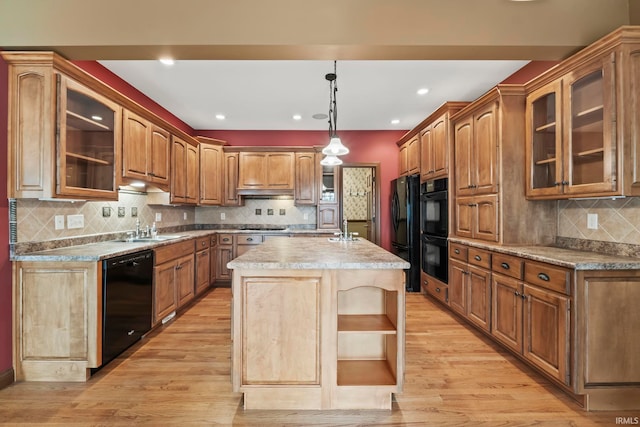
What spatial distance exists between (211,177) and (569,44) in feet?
15.1

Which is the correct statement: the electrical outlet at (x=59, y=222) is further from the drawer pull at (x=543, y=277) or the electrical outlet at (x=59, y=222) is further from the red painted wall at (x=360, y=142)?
the drawer pull at (x=543, y=277)

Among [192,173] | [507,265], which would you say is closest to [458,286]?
[507,265]

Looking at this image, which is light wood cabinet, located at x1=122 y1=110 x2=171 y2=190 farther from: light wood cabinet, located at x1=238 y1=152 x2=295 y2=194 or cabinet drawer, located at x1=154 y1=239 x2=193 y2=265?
light wood cabinet, located at x1=238 y1=152 x2=295 y2=194

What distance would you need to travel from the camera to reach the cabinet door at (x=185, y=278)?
3.61m

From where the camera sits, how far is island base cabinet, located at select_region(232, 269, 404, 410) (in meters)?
1.88

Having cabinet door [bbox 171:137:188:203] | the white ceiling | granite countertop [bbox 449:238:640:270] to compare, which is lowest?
granite countertop [bbox 449:238:640:270]

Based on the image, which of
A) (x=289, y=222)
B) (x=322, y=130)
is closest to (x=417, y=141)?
(x=322, y=130)

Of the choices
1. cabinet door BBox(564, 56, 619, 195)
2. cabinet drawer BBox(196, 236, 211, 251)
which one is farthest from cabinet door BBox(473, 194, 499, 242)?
cabinet drawer BBox(196, 236, 211, 251)

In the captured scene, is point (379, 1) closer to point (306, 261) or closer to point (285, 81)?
point (285, 81)

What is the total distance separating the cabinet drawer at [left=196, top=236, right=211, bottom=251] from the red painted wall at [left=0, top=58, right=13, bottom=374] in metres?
2.11

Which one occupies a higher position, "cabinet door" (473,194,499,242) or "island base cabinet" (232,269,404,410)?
"cabinet door" (473,194,499,242)

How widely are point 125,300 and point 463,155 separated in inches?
143

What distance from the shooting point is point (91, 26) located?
7.00 ft

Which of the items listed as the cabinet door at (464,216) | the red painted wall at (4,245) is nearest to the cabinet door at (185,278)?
the red painted wall at (4,245)
